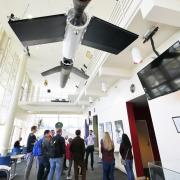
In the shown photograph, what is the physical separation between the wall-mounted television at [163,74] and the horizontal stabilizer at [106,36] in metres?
0.63

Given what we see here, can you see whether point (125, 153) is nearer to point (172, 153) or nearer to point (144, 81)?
point (172, 153)

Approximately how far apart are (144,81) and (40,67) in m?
7.20

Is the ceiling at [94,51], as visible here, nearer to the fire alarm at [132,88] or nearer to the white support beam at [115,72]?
the white support beam at [115,72]

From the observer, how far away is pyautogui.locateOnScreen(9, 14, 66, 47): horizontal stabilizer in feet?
6.01

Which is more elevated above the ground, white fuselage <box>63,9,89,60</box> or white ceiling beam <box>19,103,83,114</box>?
white ceiling beam <box>19,103,83,114</box>

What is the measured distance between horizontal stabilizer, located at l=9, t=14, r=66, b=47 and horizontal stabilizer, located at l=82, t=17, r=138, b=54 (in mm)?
425

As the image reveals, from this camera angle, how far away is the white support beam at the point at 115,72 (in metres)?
3.95

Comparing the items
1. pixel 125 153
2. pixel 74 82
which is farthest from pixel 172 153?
pixel 74 82

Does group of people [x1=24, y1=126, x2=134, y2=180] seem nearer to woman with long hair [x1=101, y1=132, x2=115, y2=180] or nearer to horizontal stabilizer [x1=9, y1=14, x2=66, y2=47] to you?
woman with long hair [x1=101, y1=132, x2=115, y2=180]

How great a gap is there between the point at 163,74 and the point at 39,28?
A: 2.16 m

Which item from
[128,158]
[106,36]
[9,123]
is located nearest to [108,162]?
[128,158]

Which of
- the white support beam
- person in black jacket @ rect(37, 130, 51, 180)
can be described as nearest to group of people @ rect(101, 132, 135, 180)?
person in black jacket @ rect(37, 130, 51, 180)

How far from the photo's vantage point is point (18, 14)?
489 centimetres

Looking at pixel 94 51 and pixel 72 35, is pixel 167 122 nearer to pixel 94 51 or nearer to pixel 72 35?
pixel 72 35
